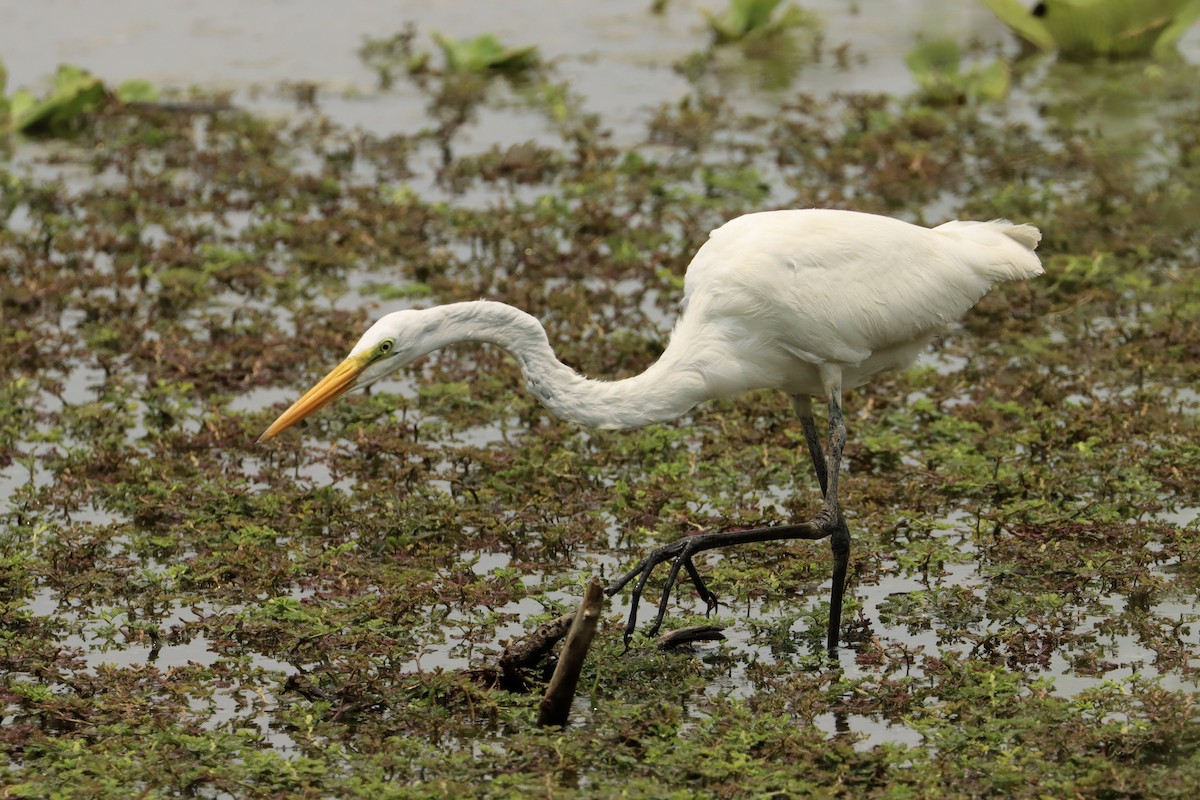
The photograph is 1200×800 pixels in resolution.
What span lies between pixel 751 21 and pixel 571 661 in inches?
407

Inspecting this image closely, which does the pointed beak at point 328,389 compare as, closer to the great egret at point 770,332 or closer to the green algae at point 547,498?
the great egret at point 770,332

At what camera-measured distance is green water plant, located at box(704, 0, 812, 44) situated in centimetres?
1402

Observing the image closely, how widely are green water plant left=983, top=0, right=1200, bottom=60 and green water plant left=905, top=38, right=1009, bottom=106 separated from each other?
558 millimetres

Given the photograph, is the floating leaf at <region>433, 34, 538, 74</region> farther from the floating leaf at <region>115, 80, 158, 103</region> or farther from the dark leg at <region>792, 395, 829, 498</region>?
the dark leg at <region>792, 395, 829, 498</region>

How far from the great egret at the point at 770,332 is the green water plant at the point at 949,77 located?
20.7ft

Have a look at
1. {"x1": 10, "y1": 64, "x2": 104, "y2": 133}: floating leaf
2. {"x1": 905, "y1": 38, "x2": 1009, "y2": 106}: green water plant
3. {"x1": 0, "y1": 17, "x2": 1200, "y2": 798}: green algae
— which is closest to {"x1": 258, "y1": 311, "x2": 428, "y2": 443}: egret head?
{"x1": 0, "y1": 17, "x2": 1200, "y2": 798}: green algae

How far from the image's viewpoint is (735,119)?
12164mm

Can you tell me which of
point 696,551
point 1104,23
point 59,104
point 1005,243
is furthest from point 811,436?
point 1104,23

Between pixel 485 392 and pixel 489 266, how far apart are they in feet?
5.73

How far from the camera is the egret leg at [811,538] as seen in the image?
5266 millimetres

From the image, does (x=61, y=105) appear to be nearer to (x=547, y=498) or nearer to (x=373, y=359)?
(x=547, y=498)

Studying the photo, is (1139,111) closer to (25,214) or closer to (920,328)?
(920,328)

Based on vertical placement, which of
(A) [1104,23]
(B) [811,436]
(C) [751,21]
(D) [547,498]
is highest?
(A) [1104,23]

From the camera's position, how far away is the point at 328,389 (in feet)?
17.4
